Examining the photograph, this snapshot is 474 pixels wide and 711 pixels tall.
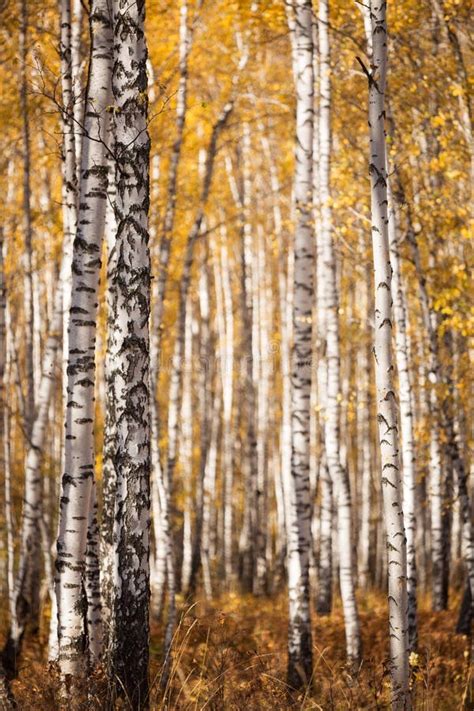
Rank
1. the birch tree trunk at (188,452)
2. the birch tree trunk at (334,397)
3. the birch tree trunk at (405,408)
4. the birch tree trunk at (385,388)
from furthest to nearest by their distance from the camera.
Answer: the birch tree trunk at (188,452) → the birch tree trunk at (334,397) → the birch tree trunk at (405,408) → the birch tree trunk at (385,388)

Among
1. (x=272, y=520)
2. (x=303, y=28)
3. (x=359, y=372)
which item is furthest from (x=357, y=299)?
(x=303, y=28)

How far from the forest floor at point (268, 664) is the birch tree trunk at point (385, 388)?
0.21 metres

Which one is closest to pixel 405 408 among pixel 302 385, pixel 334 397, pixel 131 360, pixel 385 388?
pixel 334 397

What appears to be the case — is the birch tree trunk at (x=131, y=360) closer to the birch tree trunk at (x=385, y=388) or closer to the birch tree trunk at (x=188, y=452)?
the birch tree trunk at (x=385, y=388)

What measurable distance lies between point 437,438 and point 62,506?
7.13 metres

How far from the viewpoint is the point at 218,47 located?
14.3 meters

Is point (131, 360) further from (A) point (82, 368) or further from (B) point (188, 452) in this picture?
(B) point (188, 452)

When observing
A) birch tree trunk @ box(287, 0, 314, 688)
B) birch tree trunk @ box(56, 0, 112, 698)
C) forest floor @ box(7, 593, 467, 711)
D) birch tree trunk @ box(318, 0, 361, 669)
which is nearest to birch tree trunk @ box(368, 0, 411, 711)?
forest floor @ box(7, 593, 467, 711)

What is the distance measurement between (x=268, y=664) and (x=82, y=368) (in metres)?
3.36

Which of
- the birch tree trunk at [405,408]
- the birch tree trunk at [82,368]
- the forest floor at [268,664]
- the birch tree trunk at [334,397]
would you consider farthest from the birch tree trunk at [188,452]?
the birch tree trunk at [82,368]

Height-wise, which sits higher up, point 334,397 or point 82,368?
point 334,397

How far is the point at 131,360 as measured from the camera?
4.95 m

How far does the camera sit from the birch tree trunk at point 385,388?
4.96m

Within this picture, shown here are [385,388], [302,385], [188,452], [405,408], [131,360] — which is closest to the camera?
[131,360]
